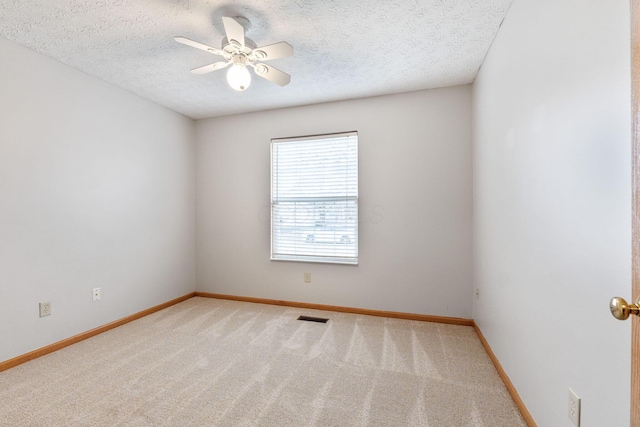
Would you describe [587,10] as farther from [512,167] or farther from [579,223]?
[512,167]

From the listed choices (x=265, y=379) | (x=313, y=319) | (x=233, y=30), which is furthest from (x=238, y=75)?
(x=313, y=319)

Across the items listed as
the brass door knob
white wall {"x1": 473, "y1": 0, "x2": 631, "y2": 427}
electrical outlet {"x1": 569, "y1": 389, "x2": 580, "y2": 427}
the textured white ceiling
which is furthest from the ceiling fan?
electrical outlet {"x1": 569, "y1": 389, "x2": 580, "y2": 427}

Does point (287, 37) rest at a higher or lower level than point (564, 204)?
higher

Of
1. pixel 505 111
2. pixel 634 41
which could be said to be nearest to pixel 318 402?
pixel 634 41

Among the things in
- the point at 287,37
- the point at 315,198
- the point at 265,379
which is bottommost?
the point at 265,379

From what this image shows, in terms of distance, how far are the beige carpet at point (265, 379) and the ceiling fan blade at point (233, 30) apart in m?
2.25

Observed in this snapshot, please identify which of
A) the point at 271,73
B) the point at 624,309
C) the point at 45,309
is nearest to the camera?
the point at 624,309

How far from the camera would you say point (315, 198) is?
3.45 metres

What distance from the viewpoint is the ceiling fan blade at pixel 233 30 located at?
1.65 meters

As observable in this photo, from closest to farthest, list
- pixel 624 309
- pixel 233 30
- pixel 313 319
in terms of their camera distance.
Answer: pixel 624 309 < pixel 233 30 < pixel 313 319

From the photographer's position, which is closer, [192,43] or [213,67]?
[192,43]

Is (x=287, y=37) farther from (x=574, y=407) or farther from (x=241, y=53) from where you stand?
(x=574, y=407)

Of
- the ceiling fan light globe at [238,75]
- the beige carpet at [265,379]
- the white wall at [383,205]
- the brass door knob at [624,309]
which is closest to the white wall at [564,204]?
the brass door knob at [624,309]

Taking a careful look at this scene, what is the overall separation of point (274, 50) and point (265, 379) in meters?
2.24
